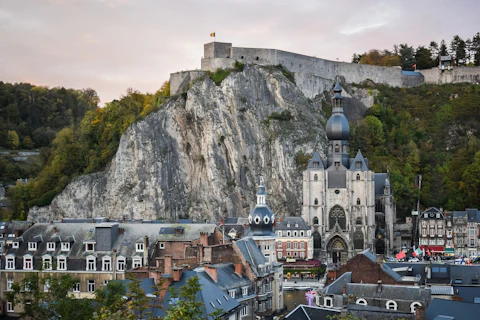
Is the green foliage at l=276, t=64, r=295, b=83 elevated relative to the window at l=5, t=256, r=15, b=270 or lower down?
elevated

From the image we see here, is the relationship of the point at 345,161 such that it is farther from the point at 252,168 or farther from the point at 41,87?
the point at 41,87

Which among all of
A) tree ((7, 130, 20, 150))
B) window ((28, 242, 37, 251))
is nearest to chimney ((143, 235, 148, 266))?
window ((28, 242, 37, 251))

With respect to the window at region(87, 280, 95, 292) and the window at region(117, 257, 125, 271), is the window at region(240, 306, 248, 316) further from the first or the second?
the window at region(87, 280, 95, 292)

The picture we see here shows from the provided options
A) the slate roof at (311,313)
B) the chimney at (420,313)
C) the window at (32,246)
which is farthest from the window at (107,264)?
the chimney at (420,313)

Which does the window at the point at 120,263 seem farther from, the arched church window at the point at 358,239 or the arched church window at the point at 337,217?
the arched church window at the point at 358,239

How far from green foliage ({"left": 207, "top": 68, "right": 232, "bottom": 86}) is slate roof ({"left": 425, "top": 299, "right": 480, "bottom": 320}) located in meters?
65.4

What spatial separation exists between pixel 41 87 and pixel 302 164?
67.6 meters

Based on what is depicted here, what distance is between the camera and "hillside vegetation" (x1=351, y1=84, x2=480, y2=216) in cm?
9869

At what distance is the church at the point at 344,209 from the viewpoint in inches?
3511

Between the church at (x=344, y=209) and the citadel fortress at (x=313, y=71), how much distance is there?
19.4 metres

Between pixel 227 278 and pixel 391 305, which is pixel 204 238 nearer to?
pixel 227 278

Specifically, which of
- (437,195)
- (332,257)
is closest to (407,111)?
(437,195)

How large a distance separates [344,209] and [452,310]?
52.2m

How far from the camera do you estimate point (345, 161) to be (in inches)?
3642
